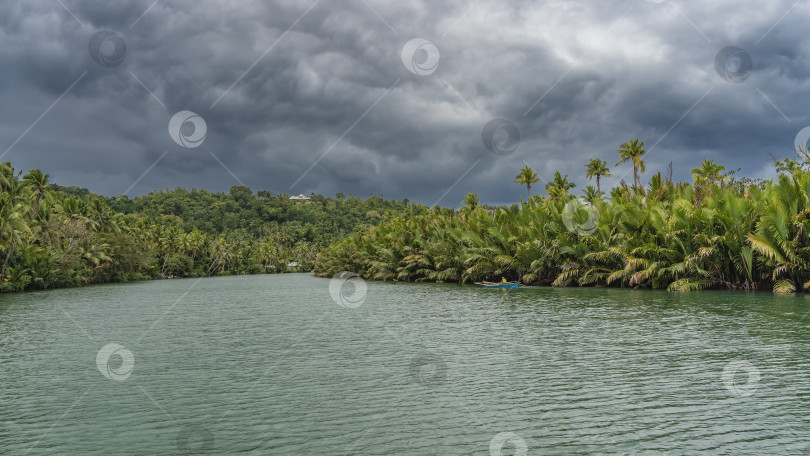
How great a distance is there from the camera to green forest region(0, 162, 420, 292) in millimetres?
51625

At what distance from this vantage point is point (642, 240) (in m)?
33.4

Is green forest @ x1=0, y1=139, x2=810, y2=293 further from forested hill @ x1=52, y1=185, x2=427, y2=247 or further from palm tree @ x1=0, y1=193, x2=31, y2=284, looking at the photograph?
forested hill @ x1=52, y1=185, x2=427, y2=247

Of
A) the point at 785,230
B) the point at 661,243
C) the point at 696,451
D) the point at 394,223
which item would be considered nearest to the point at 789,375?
the point at 696,451

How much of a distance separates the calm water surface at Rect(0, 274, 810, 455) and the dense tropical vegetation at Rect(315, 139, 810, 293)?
301 inches

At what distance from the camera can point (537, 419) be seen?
825 cm

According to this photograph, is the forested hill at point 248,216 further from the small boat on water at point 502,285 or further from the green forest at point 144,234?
the small boat on water at point 502,285

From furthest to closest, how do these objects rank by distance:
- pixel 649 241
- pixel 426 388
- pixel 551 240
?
1. pixel 551 240
2. pixel 649 241
3. pixel 426 388

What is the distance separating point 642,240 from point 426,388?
27.0m

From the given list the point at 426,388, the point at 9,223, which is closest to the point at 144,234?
the point at 9,223

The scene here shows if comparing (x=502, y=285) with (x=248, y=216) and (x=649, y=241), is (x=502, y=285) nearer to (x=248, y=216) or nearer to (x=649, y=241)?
(x=649, y=241)

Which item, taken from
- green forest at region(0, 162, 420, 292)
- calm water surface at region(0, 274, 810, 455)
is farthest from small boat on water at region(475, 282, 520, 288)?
green forest at region(0, 162, 420, 292)

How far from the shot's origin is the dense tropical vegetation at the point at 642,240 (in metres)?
26.5

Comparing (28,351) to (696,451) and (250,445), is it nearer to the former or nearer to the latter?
(250,445)

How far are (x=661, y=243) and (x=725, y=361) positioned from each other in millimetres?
22615
